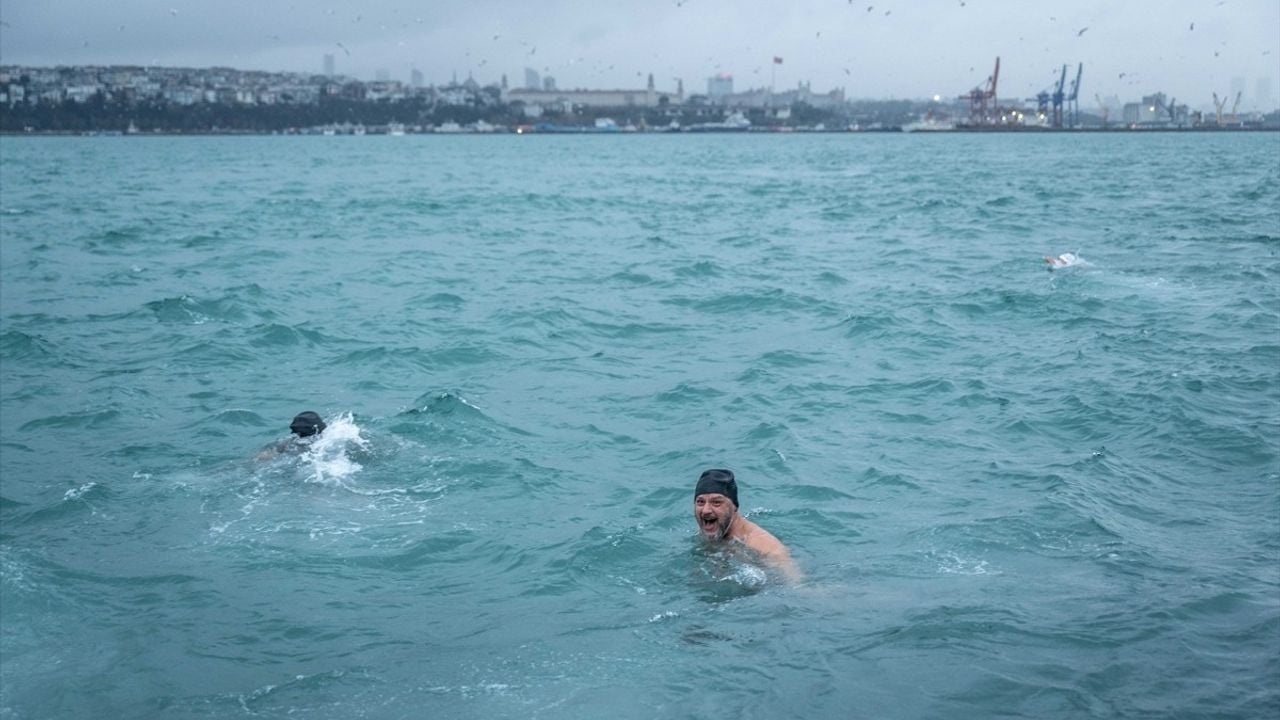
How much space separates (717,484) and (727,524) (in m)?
0.40

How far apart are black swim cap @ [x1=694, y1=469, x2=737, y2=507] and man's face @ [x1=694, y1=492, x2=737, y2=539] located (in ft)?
0.10

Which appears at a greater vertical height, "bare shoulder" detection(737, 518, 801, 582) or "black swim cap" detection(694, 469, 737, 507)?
"black swim cap" detection(694, 469, 737, 507)

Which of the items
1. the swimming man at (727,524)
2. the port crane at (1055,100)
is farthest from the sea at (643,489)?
the port crane at (1055,100)

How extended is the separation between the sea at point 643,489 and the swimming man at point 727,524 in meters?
0.18

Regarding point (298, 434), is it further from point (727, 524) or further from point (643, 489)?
point (727, 524)

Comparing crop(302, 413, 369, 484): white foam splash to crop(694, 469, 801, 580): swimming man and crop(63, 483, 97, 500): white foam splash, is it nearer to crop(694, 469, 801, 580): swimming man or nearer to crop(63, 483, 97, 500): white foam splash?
crop(63, 483, 97, 500): white foam splash

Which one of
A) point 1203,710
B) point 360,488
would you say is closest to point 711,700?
point 1203,710

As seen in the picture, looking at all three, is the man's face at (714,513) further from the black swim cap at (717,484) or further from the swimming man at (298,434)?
the swimming man at (298,434)

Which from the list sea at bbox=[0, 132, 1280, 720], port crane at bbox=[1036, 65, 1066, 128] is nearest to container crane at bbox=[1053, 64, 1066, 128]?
port crane at bbox=[1036, 65, 1066, 128]

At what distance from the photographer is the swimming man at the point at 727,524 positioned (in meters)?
8.62

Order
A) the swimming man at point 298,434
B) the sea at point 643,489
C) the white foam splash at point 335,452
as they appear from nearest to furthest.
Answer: the sea at point 643,489 < the white foam splash at point 335,452 < the swimming man at point 298,434

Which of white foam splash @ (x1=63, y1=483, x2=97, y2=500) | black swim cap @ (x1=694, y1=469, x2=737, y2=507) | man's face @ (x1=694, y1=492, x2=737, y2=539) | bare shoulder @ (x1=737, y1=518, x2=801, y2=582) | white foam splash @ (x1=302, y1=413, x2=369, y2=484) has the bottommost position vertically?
white foam splash @ (x1=63, y1=483, x2=97, y2=500)

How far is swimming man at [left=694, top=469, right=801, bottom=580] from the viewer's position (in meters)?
8.62

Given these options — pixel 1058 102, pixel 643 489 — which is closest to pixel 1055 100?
pixel 1058 102
